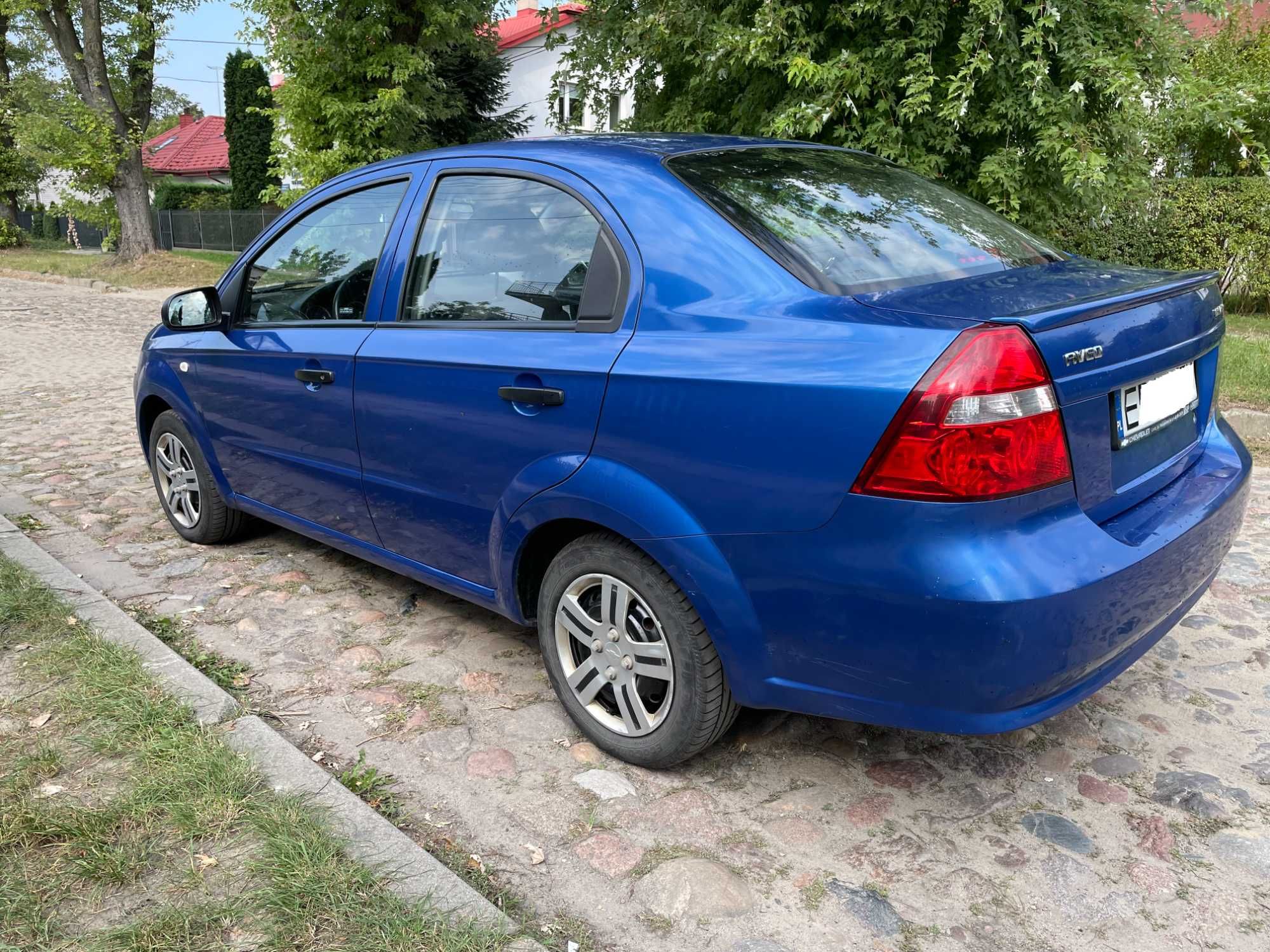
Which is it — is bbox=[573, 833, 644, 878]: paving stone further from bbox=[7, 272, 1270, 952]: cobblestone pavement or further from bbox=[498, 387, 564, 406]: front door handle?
bbox=[498, 387, 564, 406]: front door handle

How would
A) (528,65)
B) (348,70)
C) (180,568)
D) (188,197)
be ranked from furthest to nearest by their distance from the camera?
(188,197)
(528,65)
(348,70)
(180,568)

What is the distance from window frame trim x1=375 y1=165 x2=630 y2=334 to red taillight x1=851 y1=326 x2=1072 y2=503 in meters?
0.87

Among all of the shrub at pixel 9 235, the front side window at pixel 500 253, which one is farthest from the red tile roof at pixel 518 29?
the shrub at pixel 9 235

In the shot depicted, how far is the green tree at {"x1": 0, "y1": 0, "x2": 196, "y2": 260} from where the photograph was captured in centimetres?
2236

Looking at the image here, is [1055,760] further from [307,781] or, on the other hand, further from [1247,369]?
[1247,369]

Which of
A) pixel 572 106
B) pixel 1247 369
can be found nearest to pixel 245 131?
pixel 572 106

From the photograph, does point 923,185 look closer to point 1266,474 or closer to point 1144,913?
point 1144,913

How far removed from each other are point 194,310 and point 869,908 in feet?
11.5

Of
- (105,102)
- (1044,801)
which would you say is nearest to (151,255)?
(105,102)

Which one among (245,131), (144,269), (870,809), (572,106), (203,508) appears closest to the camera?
(870,809)

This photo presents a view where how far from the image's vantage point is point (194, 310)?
4.26m

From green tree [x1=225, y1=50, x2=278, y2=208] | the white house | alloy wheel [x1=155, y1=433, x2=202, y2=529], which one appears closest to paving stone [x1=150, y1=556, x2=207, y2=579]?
alloy wheel [x1=155, y1=433, x2=202, y2=529]

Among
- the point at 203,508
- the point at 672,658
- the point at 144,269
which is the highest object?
the point at 144,269

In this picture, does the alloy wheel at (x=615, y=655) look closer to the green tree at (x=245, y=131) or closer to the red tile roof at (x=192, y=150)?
the green tree at (x=245, y=131)
